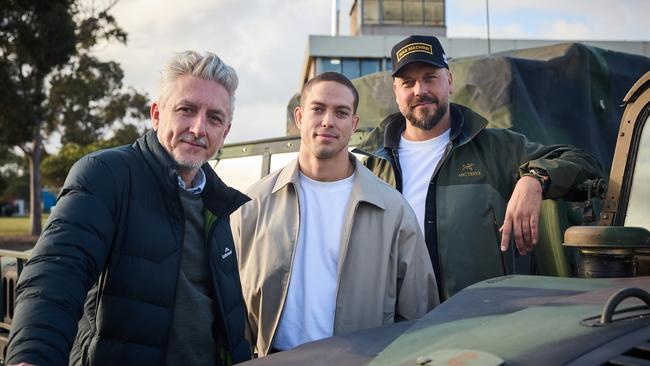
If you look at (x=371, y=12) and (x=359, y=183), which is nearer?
(x=359, y=183)

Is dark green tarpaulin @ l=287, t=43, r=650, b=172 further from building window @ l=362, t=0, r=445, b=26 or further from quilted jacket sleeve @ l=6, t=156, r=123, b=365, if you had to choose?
building window @ l=362, t=0, r=445, b=26

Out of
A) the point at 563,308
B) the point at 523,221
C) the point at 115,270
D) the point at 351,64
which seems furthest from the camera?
the point at 351,64

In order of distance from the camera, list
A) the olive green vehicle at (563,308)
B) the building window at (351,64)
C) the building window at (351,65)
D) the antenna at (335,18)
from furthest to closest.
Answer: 1. the building window at (351,65)
2. the building window at (351,64)
3. the antenna at (335,18)
4. the olive green vehicle at (563,308)

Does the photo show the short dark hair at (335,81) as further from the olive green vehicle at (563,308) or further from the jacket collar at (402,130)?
the olive green vehicle at (563,308)

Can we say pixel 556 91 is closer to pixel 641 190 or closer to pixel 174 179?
pixel 641 190

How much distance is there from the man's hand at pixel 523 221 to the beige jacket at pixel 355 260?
1.37 ft

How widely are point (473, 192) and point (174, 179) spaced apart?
5.73 ft

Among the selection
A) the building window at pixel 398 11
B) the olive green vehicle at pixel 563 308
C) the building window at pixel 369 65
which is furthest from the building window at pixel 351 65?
the olive green vehicle at pixel 563 308

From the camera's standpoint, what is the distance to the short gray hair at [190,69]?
2.37 metres

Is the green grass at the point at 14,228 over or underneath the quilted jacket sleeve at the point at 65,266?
underneath

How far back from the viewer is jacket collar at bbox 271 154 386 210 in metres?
2.97

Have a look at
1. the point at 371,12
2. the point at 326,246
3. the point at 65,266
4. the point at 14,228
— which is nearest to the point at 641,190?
the point at 326,246

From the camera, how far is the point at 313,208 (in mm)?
3041

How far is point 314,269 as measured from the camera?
2.91m
